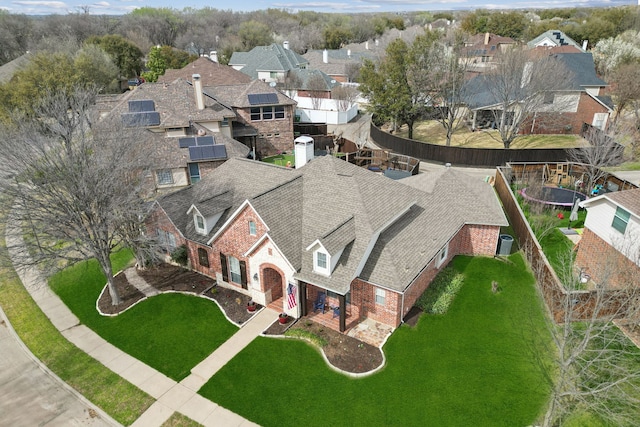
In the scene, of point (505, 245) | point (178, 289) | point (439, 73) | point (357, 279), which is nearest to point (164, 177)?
point (178, 289)

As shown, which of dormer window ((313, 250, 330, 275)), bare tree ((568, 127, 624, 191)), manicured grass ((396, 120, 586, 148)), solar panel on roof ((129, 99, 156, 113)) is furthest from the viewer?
manicured grass ((396, 120, 586, 148))

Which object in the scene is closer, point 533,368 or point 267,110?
point 533,368

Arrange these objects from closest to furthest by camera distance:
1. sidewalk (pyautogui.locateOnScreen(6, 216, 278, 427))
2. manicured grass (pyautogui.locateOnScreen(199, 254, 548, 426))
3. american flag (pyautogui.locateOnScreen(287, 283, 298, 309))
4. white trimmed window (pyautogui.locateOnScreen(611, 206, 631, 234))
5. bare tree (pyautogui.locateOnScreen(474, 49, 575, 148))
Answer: manicured grass (pyautogui.locateOnScreen(199, 254, 548, 426))
sidewalk (pyautogui.locateOnScreen(6, 216, 278, 427))
american flag (pyautogui.locateOnScreen(287, 283, 298, 309))
white trimmed window (pyautogui.locateOnScreen(611, 206, 631, 234))
bare tree (pyautogui.locateOnScreen(474, 49, 575, 148))

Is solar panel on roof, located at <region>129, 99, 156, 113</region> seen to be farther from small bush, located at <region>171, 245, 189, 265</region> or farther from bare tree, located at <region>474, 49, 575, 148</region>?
bare tree, located at <region>474, 49, 575, 148</region>

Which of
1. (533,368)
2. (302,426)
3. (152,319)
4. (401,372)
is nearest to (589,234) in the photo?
(533,368)

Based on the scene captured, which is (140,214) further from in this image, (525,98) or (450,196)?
(525,98)

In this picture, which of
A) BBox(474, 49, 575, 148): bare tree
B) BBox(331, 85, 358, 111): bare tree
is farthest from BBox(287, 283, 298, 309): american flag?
BBox(331, 85, 358, 111): bare tree

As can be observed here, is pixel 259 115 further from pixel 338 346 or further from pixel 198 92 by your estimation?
pixel 338 346
